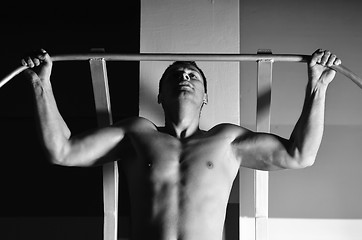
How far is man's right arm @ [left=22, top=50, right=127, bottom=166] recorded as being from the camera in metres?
1.93

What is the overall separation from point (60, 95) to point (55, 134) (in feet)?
2.25

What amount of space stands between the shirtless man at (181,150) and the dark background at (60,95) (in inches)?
17.6

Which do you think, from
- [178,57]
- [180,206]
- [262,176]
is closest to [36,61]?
[178,57]

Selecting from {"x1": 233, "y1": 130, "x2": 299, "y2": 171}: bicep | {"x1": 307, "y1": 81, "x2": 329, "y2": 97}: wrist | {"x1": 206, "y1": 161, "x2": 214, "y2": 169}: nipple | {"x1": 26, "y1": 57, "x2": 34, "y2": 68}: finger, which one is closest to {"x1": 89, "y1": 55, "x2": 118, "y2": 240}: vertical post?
{"x1": 26, "y1": 57, "x2": 34, "y2": 68}: finger

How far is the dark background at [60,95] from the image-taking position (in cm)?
251

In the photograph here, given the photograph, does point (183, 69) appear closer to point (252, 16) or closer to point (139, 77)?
point (139, 77)

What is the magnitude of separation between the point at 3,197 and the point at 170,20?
1225 mm

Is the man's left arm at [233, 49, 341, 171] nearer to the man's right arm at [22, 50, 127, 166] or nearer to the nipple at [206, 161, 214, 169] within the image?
the nipple at [206, 161, 214, 169]

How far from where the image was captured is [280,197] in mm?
2506

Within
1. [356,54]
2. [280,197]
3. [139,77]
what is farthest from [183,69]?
[356,54]

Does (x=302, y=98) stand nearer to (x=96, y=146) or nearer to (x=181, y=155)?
(x=181, y=155)

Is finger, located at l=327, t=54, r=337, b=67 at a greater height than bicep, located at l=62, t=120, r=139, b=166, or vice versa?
finger, located at l=327, t=54, r=337, b=67

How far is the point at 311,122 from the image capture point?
1.97 metres

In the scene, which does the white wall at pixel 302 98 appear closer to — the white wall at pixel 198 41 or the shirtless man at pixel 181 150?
the white wall at pixel 198 41
